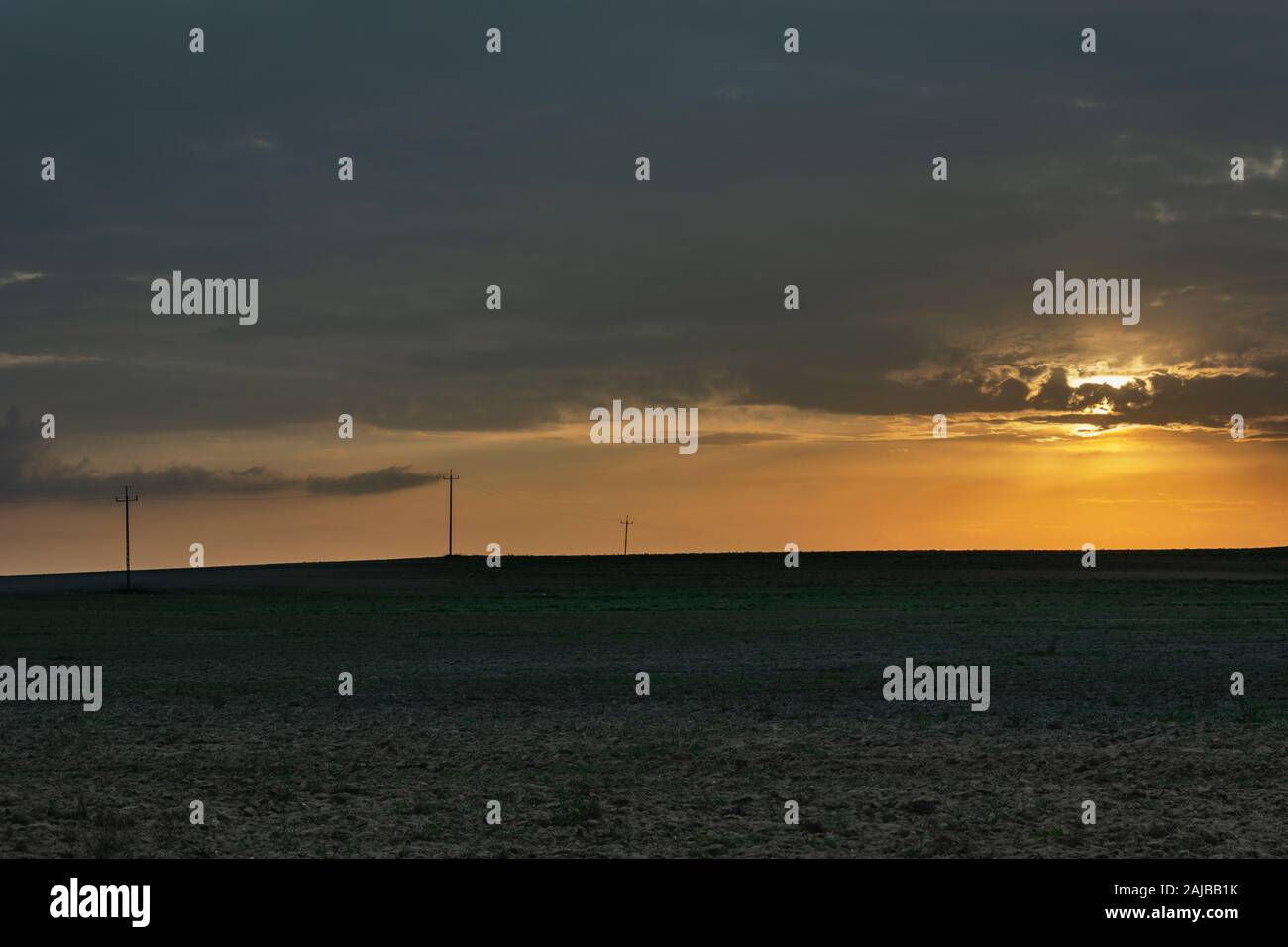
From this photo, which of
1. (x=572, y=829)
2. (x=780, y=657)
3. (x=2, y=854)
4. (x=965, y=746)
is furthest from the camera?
(x=780, y=657)

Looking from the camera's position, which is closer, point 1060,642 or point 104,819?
point 104,819

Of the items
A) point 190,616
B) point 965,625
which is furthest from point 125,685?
point 190,616

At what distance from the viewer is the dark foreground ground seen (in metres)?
15.4

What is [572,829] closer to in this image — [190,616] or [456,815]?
[456,815]

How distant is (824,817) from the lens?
1619 cm

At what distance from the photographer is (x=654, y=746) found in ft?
69.8

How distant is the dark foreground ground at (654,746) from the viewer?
50.5 ft

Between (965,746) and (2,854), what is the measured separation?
13466 millimetres

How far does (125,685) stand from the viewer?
32219mm
